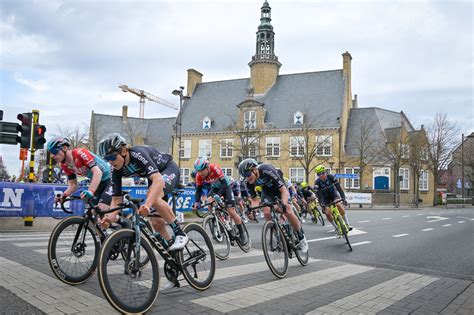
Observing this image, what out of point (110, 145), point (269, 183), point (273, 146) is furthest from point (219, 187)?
point (273, 146)

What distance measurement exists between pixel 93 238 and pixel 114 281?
1.80m

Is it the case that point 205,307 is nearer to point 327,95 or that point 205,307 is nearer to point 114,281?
point 114,281

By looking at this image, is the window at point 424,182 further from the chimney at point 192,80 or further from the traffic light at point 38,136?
the traffic light at point 38,136

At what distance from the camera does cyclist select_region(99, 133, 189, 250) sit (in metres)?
4.58

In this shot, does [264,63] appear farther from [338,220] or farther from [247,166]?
[247,166]

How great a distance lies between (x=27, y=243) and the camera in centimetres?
892

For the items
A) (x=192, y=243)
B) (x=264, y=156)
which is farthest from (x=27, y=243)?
(x=264, y=156)

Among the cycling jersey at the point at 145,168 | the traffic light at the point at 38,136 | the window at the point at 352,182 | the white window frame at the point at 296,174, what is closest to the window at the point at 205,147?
the white window frame at the point at 296,174

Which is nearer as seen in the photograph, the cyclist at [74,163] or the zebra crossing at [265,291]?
the zebra crossing at [265,291]

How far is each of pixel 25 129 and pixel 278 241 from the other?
9.44 meters

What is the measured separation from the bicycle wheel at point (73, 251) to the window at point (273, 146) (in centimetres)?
5045

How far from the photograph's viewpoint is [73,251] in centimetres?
544

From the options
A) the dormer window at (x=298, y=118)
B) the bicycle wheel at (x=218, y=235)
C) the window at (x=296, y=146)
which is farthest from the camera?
the dormer window at (x=298, y=118)

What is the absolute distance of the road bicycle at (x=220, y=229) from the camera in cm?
795
